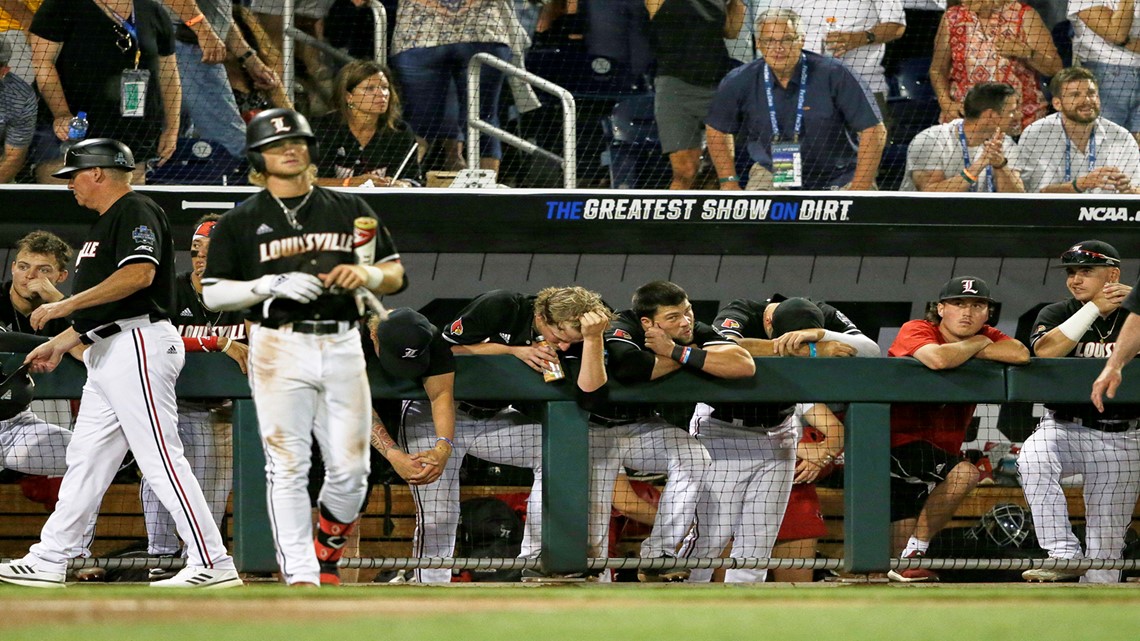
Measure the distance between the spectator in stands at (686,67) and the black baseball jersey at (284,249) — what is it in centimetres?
345

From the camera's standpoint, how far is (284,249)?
408 centimetres

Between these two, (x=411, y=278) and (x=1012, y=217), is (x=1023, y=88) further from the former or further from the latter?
(x=411, y=278)

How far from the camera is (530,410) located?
5.48m

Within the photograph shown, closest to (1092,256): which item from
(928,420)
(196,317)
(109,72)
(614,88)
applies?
(928,420)

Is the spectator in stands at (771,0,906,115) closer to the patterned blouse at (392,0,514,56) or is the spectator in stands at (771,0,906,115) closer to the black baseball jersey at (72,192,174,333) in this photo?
the patterned blouse at (392,0,514,56)

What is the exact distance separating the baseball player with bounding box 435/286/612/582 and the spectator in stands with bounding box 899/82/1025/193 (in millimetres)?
2754

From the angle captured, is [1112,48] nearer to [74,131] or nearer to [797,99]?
[797,99]

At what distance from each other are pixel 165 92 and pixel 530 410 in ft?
9.50

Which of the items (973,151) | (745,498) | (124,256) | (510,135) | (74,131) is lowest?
(745,498)

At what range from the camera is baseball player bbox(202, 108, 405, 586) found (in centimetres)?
404

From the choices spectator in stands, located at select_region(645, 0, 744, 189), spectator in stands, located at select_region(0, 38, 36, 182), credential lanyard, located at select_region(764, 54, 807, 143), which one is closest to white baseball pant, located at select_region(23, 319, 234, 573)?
spectator in stands, located at select_region(0, 38, 36, 182)

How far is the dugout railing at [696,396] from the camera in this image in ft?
17.0

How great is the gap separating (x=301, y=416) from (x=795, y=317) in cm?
254

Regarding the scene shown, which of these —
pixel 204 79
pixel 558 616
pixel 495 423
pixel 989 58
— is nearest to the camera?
pixel 558 616
